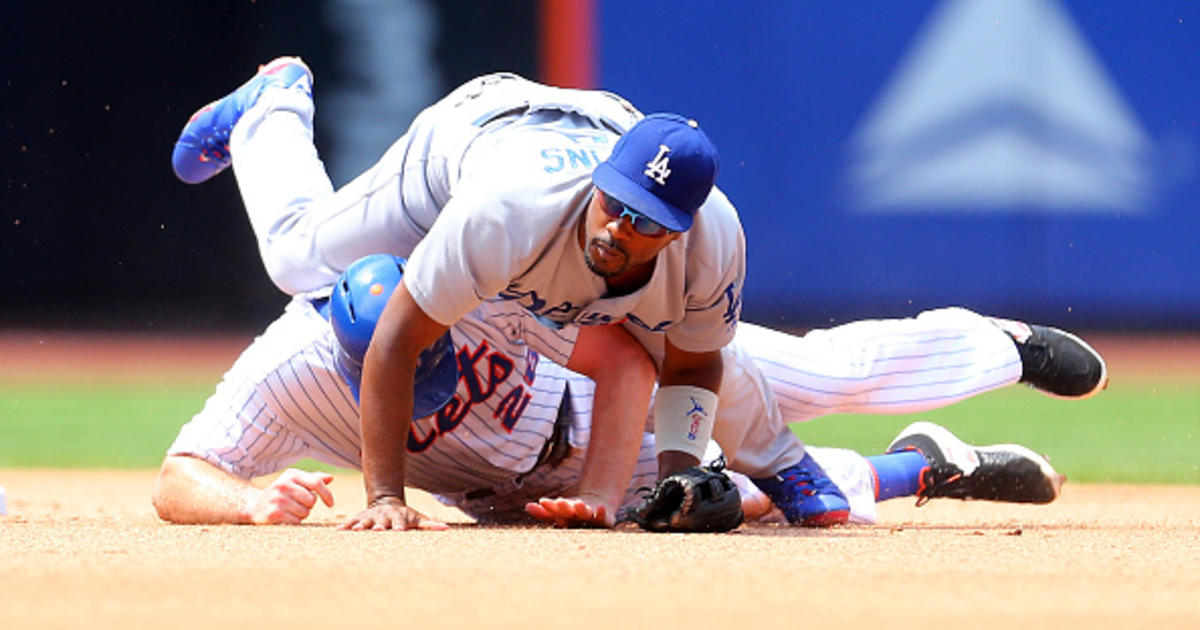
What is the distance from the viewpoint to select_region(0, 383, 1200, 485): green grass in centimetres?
592

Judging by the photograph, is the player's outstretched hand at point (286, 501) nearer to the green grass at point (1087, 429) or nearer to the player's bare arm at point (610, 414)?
the player's bare arm at point (610, 414)

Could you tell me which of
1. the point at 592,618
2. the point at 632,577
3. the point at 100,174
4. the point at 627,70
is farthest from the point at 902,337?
the point at 100,174

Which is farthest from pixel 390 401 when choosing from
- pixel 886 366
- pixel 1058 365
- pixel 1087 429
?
pixel 1087 429

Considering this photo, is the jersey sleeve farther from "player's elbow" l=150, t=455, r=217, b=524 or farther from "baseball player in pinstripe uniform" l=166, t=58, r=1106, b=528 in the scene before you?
"player's elbow" l=150, t=455, r=217, b=524

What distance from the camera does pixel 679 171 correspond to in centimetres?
276

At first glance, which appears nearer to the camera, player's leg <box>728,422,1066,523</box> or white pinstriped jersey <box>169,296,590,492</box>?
white pinstriped jersey <box>169,296,590,492</box>

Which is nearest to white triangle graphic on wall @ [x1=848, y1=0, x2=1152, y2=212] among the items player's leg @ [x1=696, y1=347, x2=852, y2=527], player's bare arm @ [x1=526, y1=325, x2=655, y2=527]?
player's leg @ [x1=696, y1=347, x2=852, y2=527]

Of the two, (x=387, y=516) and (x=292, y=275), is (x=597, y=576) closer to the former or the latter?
(x=387, y=516)

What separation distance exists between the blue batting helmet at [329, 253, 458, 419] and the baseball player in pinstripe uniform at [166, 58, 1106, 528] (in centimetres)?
18

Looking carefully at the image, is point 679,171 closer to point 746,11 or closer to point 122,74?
point 746,11

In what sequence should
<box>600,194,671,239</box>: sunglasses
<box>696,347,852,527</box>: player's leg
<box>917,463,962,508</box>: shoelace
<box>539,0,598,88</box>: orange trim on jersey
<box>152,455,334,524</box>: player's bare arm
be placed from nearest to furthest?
<box>600,194,671,239</box>: sunglasses, <box>152,455,334,524</box>: player's bare arm, <box>696,347,852,527</box>: player's leg, <box>917,463,962,508</box>: shoelace, <box>539,0,598,88</box>: orange trim on jersey

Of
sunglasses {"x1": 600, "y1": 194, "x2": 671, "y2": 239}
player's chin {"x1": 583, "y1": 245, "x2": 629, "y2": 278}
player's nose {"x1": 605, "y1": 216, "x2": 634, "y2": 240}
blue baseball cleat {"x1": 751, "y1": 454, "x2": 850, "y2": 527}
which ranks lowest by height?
blue baseball cleat {"x1": 751, "y1": 454, "x2": 850, "y2": 527}

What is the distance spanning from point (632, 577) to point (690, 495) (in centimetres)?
72

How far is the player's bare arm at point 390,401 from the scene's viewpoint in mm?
2900
